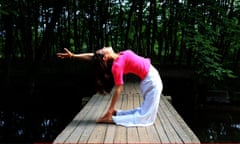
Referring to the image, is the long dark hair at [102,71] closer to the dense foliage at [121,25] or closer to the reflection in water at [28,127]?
the reflection in water at [28,127]

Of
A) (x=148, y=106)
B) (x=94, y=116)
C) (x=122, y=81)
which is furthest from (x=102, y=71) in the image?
(x=94, y=116)

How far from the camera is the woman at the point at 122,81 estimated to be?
4.16 m

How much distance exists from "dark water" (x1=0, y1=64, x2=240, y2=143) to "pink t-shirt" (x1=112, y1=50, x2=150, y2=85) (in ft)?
12.3

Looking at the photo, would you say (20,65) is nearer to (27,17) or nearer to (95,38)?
(27,17)

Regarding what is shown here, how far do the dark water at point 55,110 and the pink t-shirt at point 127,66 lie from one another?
3.75 m

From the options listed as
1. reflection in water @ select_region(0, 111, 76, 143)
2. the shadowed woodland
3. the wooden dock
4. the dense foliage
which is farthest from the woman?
the dense foliage

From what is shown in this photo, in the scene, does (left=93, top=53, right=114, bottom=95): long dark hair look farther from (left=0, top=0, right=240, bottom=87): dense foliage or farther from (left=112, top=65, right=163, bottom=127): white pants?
(left=0, top=0, right=240, bottom=87): dense foliage

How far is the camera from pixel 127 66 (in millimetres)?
4246

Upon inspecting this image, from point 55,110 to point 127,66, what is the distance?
21.5 ft

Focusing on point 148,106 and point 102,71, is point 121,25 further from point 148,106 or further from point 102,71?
point 102,71

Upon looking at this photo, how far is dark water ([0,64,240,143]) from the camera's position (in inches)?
319

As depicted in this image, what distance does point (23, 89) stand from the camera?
1245cm

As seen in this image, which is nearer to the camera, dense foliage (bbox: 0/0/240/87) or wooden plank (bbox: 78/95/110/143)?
wooden plank (bbox: 78/95/110/143)

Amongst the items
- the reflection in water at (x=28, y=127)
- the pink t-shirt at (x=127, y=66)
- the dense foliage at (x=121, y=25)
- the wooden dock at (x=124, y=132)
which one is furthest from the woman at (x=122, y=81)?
the dense foliage at (x=121, y=25)
